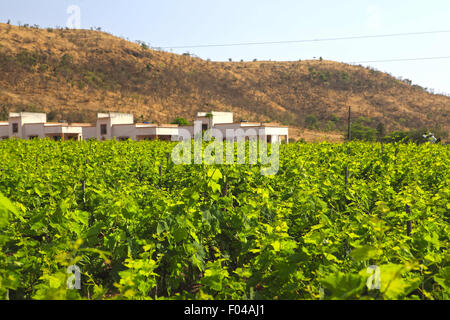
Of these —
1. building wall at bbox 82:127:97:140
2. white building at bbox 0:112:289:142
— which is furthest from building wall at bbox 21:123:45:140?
A: building wall at bbox 82:127:97:140

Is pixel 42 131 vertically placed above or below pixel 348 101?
below

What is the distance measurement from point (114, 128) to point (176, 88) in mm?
27057

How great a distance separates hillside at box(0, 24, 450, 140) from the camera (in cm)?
5797

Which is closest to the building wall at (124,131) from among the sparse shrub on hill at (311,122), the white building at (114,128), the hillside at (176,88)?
the white building at (114,128)

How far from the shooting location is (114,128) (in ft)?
138

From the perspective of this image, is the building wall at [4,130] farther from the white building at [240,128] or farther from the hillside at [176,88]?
the white building at [240,128]

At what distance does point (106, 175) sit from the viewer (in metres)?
7.00

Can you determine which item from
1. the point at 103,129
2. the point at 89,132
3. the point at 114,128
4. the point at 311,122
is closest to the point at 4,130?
the point at 89,132

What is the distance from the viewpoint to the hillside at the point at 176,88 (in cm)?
5797

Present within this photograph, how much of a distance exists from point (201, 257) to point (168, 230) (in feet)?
1.27

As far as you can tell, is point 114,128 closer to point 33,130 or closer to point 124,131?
point 124,131

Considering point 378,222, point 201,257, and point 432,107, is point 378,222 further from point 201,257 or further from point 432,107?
point 432,107

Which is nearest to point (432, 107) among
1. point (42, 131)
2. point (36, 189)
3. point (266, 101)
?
point (266, 101)
